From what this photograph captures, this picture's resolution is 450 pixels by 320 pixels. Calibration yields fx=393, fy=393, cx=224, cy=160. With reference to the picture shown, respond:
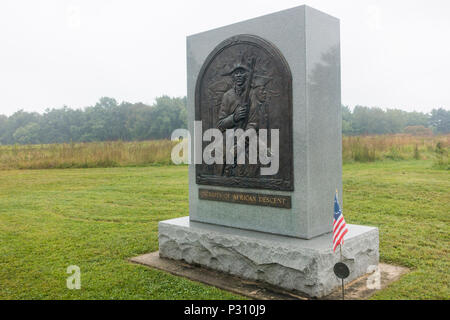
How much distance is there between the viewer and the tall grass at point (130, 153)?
618 inches

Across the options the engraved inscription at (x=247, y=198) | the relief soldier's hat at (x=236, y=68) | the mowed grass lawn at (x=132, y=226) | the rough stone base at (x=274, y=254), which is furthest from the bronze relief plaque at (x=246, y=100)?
the mowed grass lawn at (x=132, y=226)

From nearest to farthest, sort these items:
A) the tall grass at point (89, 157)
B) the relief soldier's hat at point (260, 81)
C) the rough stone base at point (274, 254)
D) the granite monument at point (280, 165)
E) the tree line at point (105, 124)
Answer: the rough stone base at point (274, 254)
the granite monument at point (280, 165)
the relief soldier's hat at point (260, 81)
the tall grass at point (89, 157)
the tree line at point (105, 124)

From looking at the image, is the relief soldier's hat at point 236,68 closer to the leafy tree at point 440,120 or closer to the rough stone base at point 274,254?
the rough stone base at point 274,254

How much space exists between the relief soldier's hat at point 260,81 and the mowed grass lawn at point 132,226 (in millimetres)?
2533

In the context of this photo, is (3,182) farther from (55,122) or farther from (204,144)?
(55,122)

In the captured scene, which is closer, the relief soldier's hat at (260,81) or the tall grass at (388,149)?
the relief soldier's hat at (260,81)

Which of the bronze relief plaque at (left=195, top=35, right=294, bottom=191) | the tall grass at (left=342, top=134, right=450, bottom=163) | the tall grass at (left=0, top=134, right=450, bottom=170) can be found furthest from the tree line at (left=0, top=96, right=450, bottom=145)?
the bronze relief plaque at (left=195, top=35, right=294, bottom=191)

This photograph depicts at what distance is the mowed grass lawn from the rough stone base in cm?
49

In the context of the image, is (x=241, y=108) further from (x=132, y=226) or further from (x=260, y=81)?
(x=132, y=226)

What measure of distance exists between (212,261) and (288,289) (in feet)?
3.78

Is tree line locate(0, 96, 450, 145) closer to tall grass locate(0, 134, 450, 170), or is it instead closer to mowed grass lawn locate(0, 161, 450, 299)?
tall grass locate(0, 134, 450, 170)

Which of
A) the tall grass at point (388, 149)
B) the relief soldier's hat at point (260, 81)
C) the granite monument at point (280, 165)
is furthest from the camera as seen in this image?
the tall grass at point (388, 149)

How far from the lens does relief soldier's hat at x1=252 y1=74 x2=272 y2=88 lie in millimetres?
4875

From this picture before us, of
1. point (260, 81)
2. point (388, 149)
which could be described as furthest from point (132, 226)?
point (388, 149)
